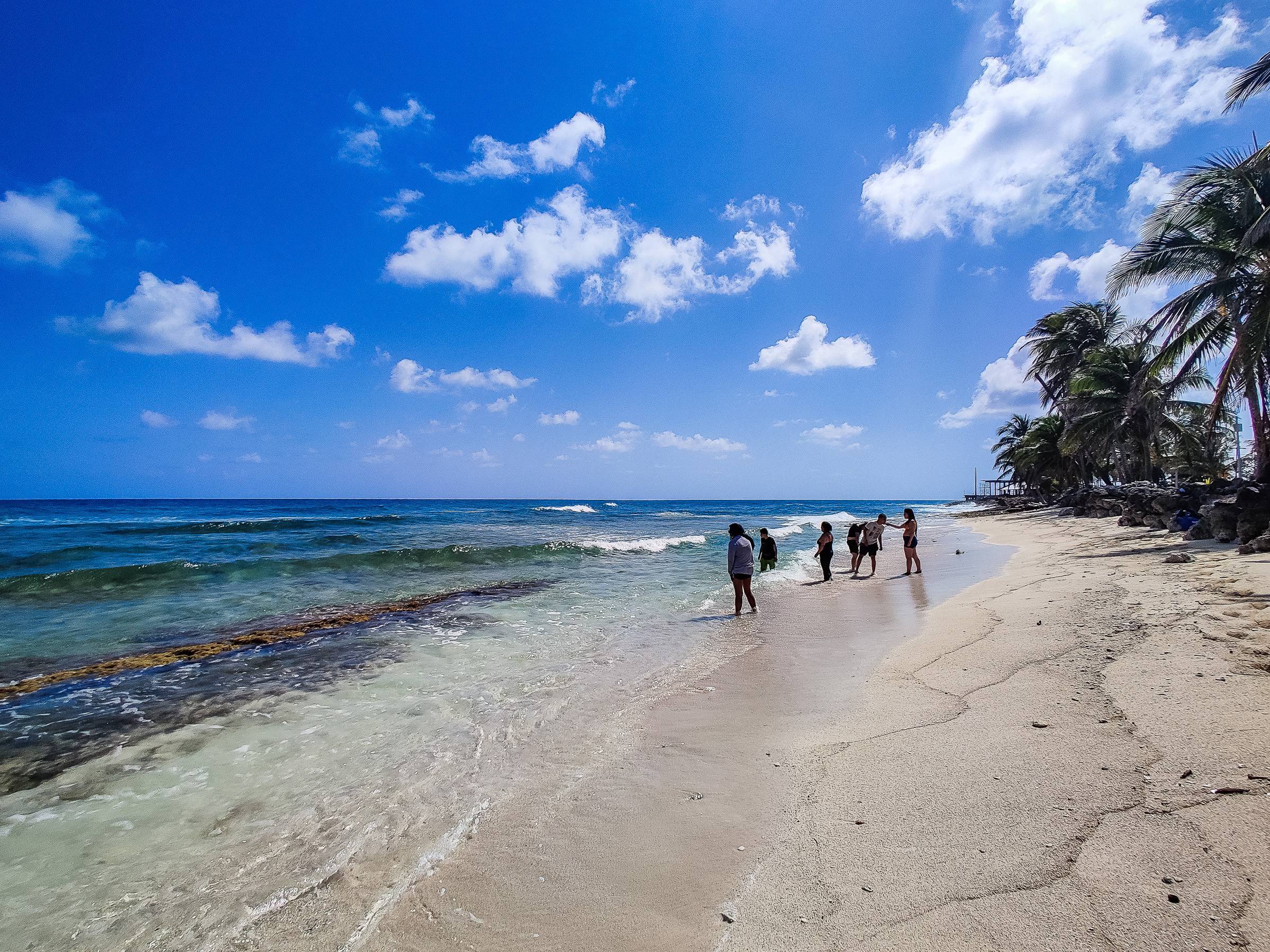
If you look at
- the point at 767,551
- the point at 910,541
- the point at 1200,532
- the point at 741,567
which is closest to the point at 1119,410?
the point at 1200,532

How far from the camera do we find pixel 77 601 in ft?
44.4

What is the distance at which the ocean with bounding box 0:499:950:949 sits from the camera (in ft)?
11.5

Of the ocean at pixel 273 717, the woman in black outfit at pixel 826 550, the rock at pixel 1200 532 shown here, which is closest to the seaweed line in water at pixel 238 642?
the ocean at pixel 273 717

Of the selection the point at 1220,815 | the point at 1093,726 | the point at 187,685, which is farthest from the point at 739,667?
the point at 187,685

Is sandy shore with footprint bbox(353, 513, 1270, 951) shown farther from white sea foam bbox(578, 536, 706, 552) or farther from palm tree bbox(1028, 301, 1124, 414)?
palm tree bbox(1028, 301, 1124, 414)

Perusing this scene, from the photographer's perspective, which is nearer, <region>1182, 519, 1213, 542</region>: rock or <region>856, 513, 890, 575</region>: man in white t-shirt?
<region>1182, 519, 1213, 542</region>: rock

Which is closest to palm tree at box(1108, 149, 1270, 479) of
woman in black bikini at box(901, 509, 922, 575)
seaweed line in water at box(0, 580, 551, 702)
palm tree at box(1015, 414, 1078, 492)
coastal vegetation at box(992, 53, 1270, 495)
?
coastal vegetation at box(992, 53, 1270, 495)

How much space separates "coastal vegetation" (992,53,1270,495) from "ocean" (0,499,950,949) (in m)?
14.6

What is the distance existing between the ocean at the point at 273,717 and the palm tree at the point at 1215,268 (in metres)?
15.0

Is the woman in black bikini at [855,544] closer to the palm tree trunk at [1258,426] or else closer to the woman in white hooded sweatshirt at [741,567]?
the woman in white hooded sweatshirt at [741,567]

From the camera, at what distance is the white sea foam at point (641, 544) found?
25547 mm

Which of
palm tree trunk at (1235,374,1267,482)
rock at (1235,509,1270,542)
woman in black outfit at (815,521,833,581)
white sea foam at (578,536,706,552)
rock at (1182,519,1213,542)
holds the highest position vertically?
palm tree trunk at (1235,374,1267,482)

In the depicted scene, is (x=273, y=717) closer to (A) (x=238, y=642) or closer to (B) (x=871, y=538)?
(A) (x=238, y=642)

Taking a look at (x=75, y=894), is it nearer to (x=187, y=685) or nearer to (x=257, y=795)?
(x=257, y=795)
